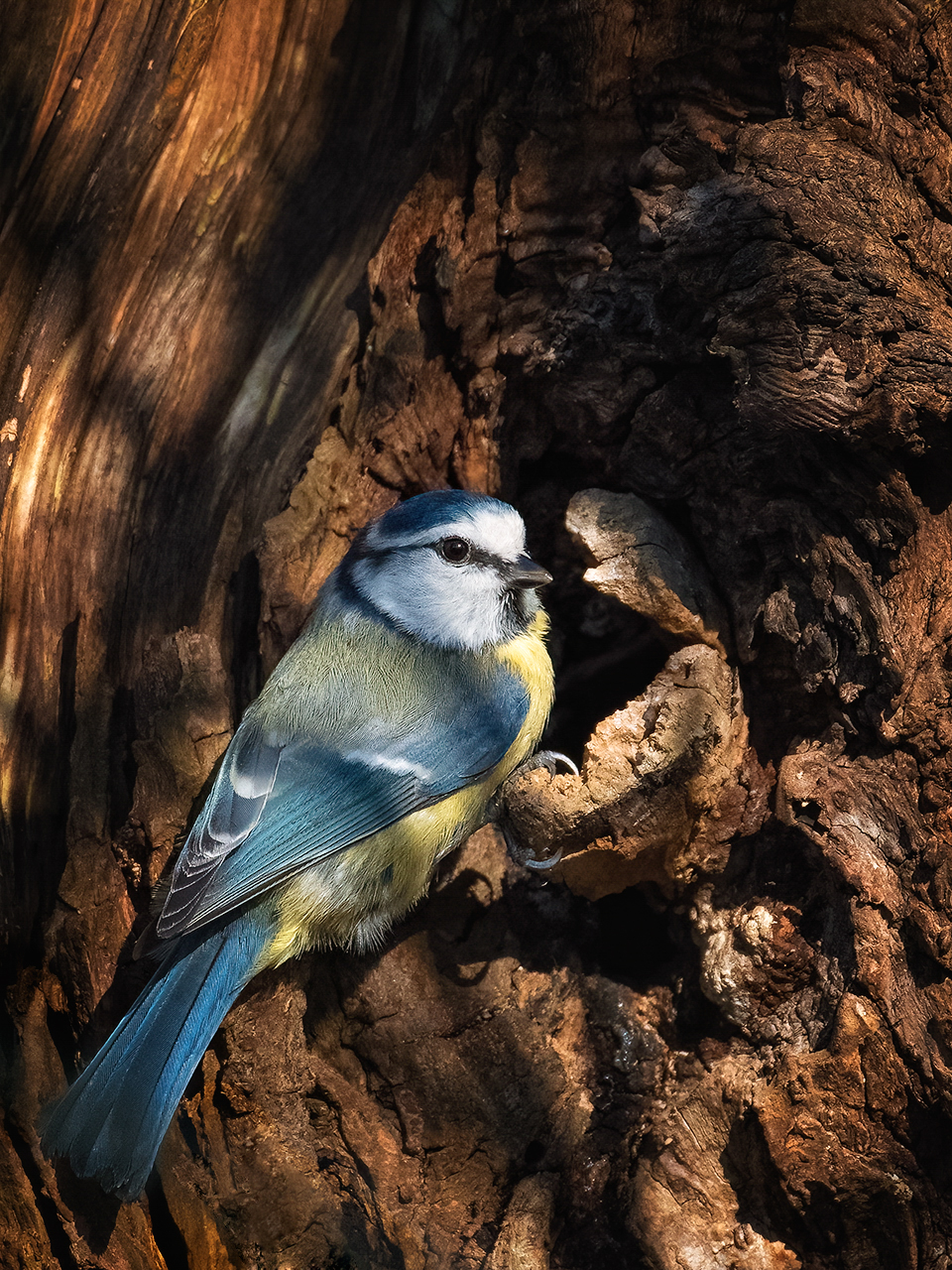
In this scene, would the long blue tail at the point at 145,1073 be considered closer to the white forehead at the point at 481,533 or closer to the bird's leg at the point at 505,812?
the bird's leg at the point at 505,812

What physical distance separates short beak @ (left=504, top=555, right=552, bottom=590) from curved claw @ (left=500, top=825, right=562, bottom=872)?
0.62m

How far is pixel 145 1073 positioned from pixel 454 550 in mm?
1370

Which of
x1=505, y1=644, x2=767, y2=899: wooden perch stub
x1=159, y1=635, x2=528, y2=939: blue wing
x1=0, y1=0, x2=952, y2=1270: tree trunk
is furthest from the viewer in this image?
x1=505, y1=644, x2=767, y2=899: wooden perch stub

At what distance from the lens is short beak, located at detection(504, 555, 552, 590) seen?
94.9 inches

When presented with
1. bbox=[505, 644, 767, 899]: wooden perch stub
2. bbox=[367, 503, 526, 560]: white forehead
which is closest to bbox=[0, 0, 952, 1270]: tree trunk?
bbox=[505, 644, 767, 899]: wooden perch stub

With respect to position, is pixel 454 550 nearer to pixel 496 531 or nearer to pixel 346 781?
pixel 496 531

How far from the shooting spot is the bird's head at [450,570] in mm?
2350

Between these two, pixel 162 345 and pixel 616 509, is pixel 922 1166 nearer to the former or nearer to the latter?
pixel 616 509

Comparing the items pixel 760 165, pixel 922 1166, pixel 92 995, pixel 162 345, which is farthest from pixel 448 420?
pixel 922 1166

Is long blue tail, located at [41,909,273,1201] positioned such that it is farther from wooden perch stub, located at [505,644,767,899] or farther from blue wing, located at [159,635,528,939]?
wooden perch stub, located at [505,644,767,899]

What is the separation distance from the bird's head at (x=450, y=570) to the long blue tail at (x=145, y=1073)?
0.96 metres

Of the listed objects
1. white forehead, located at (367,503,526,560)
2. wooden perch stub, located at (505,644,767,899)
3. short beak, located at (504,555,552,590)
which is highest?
white forehead, located at (367,503,526,560)

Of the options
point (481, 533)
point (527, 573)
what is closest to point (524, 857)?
point (527, 573)

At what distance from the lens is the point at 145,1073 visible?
1.79 meters
